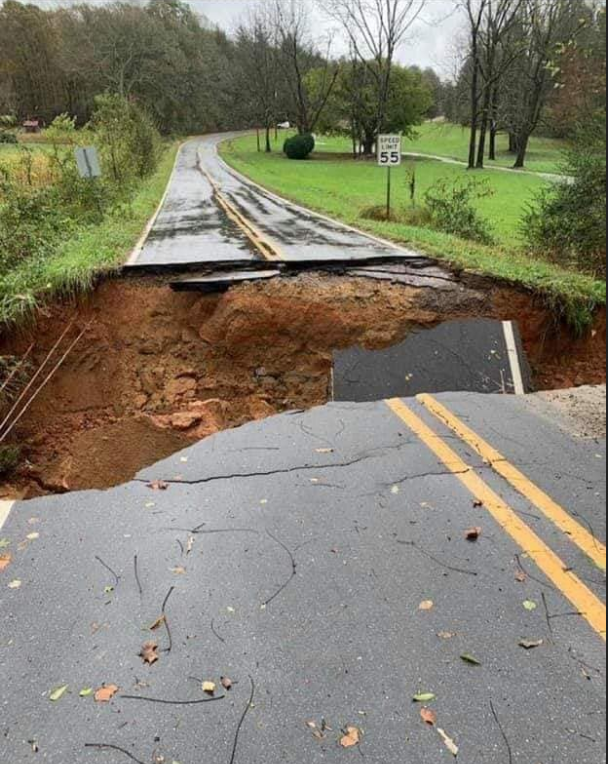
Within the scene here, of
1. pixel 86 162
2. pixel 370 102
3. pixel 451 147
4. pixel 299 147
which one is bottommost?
pixel 86 162

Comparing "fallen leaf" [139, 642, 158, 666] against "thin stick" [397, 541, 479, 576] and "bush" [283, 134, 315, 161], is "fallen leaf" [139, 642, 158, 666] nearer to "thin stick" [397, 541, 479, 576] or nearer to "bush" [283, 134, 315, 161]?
"thin stick" [397, 541, 479, 576]

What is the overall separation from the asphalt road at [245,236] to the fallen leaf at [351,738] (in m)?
7.06

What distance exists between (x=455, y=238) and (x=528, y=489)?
29.0 feet

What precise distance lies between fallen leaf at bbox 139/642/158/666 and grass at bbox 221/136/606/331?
607cm

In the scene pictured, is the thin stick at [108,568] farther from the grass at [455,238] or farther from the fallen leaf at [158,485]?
→ the grass at [455,238]

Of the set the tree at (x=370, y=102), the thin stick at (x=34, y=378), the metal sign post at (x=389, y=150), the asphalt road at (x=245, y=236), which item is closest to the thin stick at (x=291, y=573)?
the thin stick at (x=34, y=378)

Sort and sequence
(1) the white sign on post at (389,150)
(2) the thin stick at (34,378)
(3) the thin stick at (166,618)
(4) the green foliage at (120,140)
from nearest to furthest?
(3) the thin stick at (166,618), (2) the thin stick at (34,378), (1) the white sign on post at (389,150), (4) the green foliage at (120,140)

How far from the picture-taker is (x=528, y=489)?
3.40m

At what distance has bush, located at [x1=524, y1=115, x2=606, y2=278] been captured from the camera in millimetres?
8344

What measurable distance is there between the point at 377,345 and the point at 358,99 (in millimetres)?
49148

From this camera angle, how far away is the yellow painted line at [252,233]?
8.95 meters

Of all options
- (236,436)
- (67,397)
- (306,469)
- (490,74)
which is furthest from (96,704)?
(490,74)

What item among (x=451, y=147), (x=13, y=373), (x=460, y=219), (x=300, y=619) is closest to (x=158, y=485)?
(x=300, y=619)

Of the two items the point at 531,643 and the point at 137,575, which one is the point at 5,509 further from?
the point at 531,643
